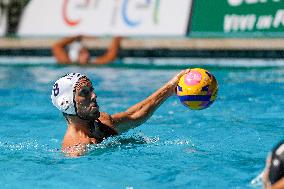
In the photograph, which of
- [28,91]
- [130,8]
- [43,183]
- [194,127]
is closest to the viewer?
[43,183]

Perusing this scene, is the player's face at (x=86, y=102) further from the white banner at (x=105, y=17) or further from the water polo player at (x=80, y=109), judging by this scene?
the white banner at (x=105, y=17)

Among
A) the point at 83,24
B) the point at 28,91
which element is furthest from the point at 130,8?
the point at 28,91

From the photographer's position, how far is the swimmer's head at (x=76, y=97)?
572 centimetres

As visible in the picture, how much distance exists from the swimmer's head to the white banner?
23.3 feet

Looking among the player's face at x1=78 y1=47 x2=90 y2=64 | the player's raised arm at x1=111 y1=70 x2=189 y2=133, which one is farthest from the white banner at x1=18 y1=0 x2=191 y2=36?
the player's raised arm at x1=111 y1=70 x2=189 y2=133

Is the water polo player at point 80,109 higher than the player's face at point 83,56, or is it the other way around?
the water polo player at point 80,109

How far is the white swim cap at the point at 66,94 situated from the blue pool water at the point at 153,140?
1.34 ft

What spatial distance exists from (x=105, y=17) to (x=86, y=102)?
25.5 feet

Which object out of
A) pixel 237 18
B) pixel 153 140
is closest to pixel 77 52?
pixel 237 18

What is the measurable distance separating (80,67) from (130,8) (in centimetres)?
160

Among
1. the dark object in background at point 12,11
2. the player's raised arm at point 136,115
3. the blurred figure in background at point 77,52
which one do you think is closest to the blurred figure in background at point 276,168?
the player's raised arm at point 136,115

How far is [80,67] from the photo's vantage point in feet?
40.2

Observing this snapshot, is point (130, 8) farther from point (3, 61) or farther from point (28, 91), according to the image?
point (28, 91)

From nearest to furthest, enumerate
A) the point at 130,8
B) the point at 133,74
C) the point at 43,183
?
the point at 43,183
the point at 133,74
the point at 130,8
